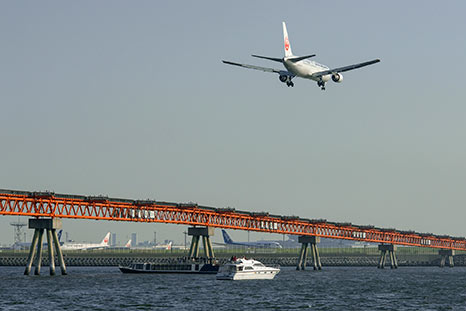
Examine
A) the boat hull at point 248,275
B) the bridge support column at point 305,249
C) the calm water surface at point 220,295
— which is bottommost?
the calm water surface at point 220,295

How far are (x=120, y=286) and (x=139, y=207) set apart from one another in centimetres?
3728

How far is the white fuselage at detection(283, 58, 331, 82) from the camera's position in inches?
4190

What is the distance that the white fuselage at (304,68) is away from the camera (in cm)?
10644

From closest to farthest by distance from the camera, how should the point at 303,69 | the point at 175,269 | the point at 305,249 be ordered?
the point at 303,69 → the point at 175,269 → the point at 305,249

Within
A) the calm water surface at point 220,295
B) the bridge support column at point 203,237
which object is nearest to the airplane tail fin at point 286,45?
the calm water surface at point 220,295

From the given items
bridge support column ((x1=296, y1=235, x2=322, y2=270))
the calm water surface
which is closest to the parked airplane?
the calm water surface

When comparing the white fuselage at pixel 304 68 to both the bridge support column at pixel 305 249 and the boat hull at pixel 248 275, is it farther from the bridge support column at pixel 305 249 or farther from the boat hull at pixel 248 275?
the bridge support column at pixel 305 249

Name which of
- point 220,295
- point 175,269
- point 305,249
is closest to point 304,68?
point 220,295

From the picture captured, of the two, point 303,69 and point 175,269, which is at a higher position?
point 303,69

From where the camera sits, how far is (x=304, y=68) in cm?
10806

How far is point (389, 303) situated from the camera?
9156cm

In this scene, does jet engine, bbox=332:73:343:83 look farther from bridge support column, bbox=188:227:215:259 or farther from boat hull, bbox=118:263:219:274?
bridge support column, bbox=188:227:215:259

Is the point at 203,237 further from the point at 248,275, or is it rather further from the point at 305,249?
the point at 305,249

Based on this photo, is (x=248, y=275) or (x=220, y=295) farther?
(x=248, y=275)
